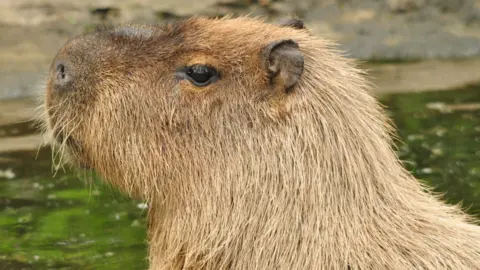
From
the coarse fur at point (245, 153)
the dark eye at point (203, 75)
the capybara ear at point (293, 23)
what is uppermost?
the capybara ear at point (293, 23)

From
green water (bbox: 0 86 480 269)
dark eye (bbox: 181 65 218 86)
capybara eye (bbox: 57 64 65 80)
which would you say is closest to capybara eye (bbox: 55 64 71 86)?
capybara eye (bbox: 57 64 65 80)

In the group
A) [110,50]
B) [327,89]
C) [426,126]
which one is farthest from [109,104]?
[426,126]

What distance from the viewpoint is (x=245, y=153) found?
3543 millimetres

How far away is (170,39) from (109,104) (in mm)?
320

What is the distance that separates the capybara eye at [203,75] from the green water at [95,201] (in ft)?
3.86

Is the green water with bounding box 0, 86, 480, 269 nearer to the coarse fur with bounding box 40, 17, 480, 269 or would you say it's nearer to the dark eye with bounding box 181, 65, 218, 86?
the coarse fur with bounding box 40, 17, 480, 269

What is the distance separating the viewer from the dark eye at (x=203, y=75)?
3623 millimetres

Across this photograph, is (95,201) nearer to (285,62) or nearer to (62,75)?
(62,75)

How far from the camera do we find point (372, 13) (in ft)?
33.6

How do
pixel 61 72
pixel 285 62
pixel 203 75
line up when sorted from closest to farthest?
pixel 285 62 < pixel 203 75 < pixel 61 72

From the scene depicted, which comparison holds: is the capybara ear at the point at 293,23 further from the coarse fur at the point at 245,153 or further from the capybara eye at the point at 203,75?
the capybara eye at the point at 203,75

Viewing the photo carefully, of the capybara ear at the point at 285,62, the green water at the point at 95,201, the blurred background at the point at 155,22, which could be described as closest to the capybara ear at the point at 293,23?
the capybara ear at the point at 285,62

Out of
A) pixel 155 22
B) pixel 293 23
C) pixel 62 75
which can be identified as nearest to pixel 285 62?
pixel 293 23

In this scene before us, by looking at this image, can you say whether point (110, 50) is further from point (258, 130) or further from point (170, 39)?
point (258, 130)
